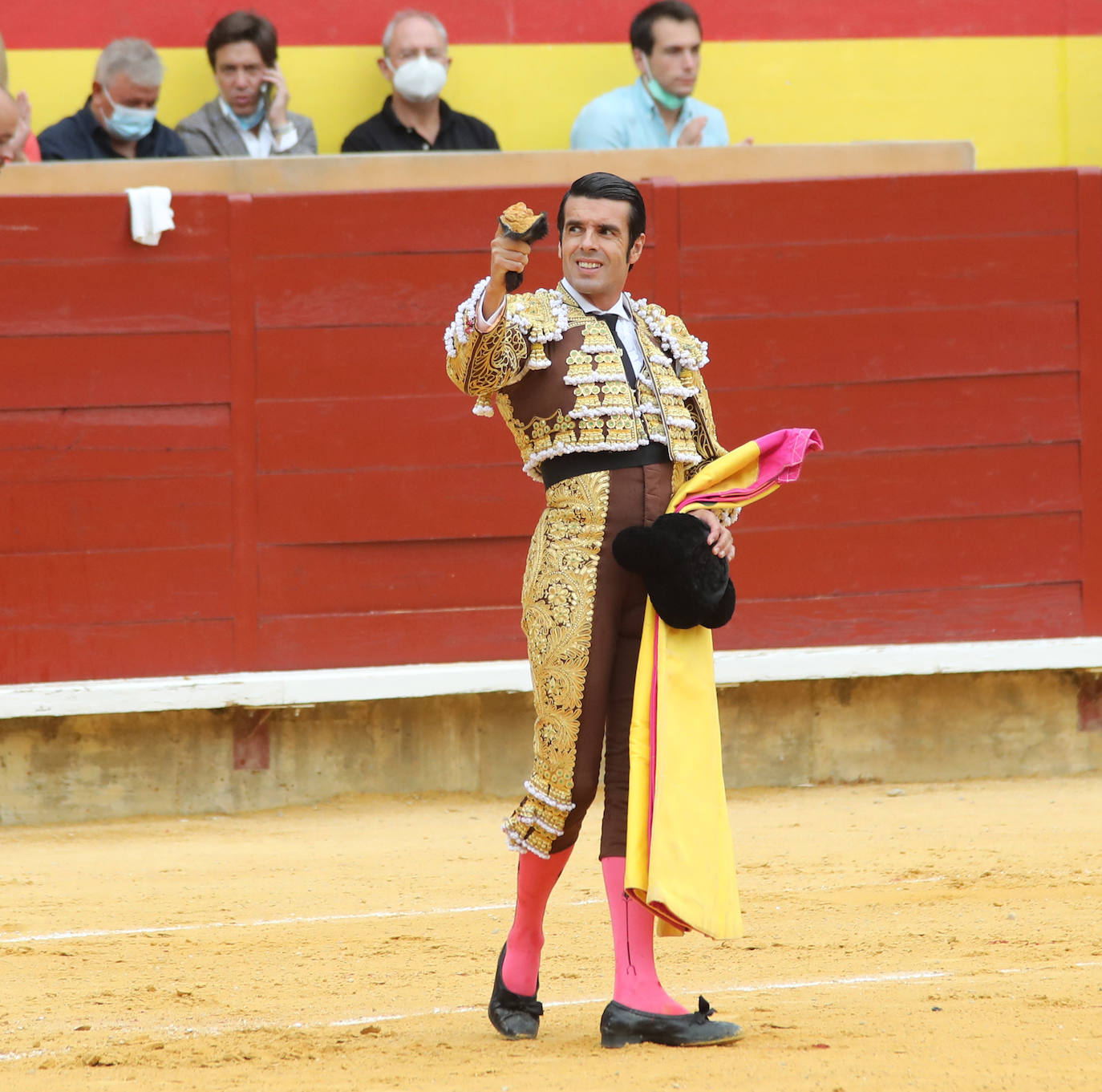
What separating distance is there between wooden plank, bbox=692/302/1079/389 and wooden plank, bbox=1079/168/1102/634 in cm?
5

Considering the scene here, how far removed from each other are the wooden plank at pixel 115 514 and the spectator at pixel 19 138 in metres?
1.06

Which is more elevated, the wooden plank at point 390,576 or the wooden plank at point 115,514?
the wooden plank at point 115,514

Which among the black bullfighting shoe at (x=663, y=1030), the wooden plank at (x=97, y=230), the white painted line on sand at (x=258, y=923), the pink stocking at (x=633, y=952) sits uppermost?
the wooden plank at (x=97, y=230)

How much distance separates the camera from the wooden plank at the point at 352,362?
5.86 meters

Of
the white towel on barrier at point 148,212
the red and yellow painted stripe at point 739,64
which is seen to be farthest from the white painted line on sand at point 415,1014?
the red and yellow painted stripe at point 739,64

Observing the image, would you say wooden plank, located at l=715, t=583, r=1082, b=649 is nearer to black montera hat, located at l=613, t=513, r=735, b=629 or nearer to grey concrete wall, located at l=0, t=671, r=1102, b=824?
grey concrete wall, located at l=0, t=671, r=1102, b=824

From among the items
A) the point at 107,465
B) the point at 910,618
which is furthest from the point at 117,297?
the point at 910,618

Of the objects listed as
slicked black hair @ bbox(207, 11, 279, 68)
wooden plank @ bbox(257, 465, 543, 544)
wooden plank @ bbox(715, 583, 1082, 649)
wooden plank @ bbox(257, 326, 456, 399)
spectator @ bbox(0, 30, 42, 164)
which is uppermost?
slicked black hair @ bbox(207, 11, 279, 68)

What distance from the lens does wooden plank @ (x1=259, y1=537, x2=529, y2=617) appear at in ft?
19.3

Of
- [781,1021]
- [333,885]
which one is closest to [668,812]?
Answer: [781,1021]

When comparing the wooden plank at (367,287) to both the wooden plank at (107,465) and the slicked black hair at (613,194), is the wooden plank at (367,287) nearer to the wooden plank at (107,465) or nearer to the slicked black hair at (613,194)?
the wooden plank at (107,465)

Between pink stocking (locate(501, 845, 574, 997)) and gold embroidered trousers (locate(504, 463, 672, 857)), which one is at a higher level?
gold embroidered trousers (locate(504, 463, 672, 857))

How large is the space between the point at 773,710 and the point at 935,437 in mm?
1105

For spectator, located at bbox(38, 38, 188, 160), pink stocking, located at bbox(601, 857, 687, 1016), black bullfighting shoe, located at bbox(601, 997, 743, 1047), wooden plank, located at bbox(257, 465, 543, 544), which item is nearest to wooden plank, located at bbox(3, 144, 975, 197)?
spectator, located at bbox(38, 38, 188, 160)
